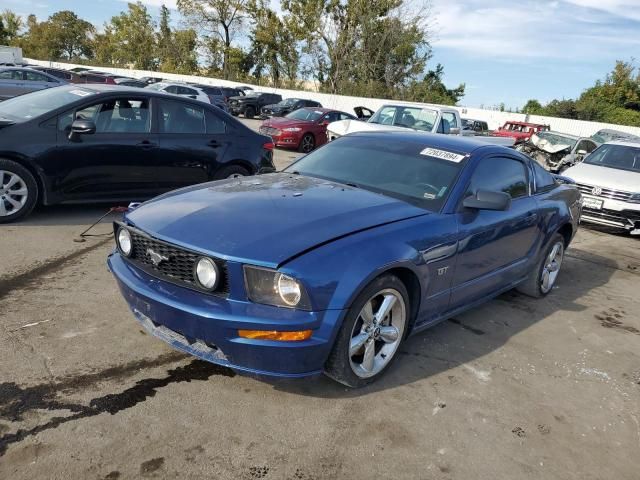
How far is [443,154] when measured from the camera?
411cm

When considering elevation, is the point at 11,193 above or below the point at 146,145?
below

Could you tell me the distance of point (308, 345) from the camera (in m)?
2.76

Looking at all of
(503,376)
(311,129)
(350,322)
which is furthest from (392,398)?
(311,129)

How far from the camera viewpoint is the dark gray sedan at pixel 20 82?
1400 centimetres

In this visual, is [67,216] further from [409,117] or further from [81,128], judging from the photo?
[409,117]

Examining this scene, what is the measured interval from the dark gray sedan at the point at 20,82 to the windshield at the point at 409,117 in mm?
8982

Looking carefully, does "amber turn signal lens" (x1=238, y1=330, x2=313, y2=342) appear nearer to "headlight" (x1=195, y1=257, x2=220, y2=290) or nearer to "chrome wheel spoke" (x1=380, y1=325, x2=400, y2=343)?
"headlight" (x1=195, y1=257, x2=220, y2=290)

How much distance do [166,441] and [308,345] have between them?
0.84 meters

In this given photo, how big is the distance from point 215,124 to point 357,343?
4.78m

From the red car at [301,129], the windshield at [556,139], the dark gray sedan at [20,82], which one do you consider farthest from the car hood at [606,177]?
the dark gray sedan at [20,82]

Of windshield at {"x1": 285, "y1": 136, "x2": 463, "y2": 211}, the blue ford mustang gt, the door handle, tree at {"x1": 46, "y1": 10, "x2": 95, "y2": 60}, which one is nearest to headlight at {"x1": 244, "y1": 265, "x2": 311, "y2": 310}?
the blue ford mustang gt

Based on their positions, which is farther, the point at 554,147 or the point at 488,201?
the point at 554,147

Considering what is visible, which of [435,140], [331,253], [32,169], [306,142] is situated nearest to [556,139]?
[306,142]

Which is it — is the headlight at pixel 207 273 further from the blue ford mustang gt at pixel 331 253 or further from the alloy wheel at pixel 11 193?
the alloy wheel at pixel 11 193
